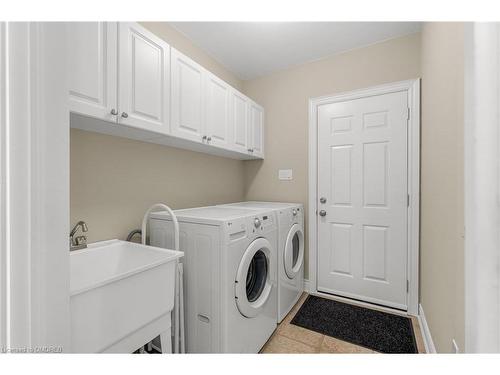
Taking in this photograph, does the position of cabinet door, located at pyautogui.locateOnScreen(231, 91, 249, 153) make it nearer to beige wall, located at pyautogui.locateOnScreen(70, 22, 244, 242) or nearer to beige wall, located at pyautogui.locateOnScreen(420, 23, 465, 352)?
beige wall, located at pyautogui.locateOnScreen(70, 22, 244, 242)

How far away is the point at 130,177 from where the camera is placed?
1.58 m

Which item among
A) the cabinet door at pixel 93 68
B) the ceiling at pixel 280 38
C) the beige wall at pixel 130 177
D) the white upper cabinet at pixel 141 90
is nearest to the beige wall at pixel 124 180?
the beige wall at pixel 130 177

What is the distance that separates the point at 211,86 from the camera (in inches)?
72.0

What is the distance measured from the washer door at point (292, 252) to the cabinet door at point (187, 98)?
1.19 metres

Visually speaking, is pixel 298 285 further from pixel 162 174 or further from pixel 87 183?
pixel 87 183

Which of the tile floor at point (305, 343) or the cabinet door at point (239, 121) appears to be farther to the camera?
the cabinet door at point (239, 121)

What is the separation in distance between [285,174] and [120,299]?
2046mm

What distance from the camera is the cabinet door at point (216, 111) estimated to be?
179 cm

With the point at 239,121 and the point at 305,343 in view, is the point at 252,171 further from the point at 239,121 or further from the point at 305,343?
the point at 305,343

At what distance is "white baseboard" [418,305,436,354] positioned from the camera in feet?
4.69

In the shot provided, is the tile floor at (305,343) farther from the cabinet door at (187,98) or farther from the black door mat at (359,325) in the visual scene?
the cabinet door at (187,98)

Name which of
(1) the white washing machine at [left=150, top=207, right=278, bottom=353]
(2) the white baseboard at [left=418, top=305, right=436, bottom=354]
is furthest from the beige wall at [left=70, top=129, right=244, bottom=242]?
(2) the white baseboard at [left=418, top=305, right=436, bottom=354]

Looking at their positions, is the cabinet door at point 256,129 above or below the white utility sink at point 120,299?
above

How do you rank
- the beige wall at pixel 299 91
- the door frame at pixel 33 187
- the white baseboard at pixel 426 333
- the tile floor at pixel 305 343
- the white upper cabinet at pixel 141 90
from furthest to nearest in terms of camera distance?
the beige wall at pixel 299 91
the tile floor at pixel 305 343
the white baseboard at pixel 426 333
the white upper cabinet at pixel 141 90
the door frame at pixel 33 187
